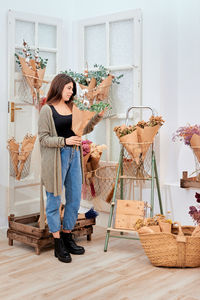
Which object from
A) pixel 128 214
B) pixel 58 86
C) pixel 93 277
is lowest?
pixel 93 277

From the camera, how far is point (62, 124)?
3172 mm

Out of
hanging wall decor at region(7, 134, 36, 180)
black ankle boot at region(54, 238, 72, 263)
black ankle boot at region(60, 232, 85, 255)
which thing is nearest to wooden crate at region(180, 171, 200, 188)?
black ankle boot at region(60, 232, 85, 255)

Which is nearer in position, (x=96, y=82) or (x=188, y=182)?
(x=188, y=182)

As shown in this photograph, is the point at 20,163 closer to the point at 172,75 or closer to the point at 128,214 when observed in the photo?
the point at 128,214

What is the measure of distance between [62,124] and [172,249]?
126 centimetres

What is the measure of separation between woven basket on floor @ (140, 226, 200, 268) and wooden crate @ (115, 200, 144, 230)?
1.48ft

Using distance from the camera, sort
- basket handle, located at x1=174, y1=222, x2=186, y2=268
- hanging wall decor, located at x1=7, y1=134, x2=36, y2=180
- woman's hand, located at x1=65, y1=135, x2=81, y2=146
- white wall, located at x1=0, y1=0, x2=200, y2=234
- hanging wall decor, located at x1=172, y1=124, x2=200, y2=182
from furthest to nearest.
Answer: hanging wall decor, located at x1=7, y1=134, x2=36, y2=180 < white wall, located at x1=0, y1=0, x2=200, y2=234 < hanging wall decor, located at x1=172, y1=124, x2=200, y2=182 < woman's hand, located at x1=65, y1=135, x2=81, y2=146 < basket handle, located at x1=174, y1=222, x2=186, y2=268

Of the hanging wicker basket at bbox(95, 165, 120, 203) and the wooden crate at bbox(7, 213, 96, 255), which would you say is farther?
the hanging wicker basket at bbox(95, 165, 120, 203)

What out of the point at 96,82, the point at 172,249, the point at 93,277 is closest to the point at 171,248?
the point at 172,249

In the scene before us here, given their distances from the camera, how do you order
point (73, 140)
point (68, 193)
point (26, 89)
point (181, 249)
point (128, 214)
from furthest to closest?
point (26, 89), point (128, 214), point (68, 193), point (73, 140), point (181, 249)

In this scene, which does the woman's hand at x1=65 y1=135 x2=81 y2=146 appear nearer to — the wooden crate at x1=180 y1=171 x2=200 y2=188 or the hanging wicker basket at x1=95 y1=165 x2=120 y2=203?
the hanging wicker basket at x1=95 y1=165 x2=120 y2=203

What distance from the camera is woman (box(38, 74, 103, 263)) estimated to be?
3.12 metres

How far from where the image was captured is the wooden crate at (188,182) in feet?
11.6

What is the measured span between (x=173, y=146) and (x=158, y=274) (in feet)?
4.50
